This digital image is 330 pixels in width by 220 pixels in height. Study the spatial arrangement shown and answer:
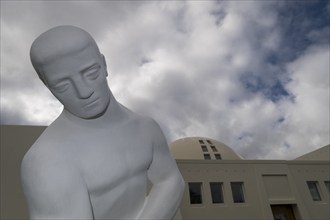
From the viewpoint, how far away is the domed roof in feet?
57.4

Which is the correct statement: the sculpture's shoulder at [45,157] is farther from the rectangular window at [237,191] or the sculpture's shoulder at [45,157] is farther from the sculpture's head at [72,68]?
the rectangular window at [237,191]

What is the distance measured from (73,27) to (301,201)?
51.2 ft

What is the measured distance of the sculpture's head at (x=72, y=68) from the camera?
1535 mm

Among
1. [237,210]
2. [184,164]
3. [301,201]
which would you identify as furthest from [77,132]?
[301,201]

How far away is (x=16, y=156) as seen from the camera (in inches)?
272

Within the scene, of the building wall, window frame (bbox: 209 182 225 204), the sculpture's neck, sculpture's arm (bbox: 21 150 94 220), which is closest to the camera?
sculpture's arm (bbox: 21 150 94 220)

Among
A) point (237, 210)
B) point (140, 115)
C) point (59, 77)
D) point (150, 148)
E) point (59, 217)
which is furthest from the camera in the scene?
point (237, 210)

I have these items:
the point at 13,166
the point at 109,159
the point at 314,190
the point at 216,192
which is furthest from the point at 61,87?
the point at 314,190

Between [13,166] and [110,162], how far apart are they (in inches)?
247

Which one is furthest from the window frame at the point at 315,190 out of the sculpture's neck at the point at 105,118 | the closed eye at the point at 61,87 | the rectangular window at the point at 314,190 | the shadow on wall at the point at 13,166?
the closed eye at the point at 61,87

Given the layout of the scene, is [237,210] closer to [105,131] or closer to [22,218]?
[22,218]

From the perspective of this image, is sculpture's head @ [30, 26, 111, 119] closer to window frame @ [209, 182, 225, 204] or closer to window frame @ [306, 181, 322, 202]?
window frame @ [209, 182, 225, 204]

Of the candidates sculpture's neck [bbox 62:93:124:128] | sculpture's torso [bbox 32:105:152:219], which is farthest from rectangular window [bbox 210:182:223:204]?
sculpture's neck [bbox 62:93:124:128]

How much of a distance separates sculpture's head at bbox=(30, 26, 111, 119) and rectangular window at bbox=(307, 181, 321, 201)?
16.6m
